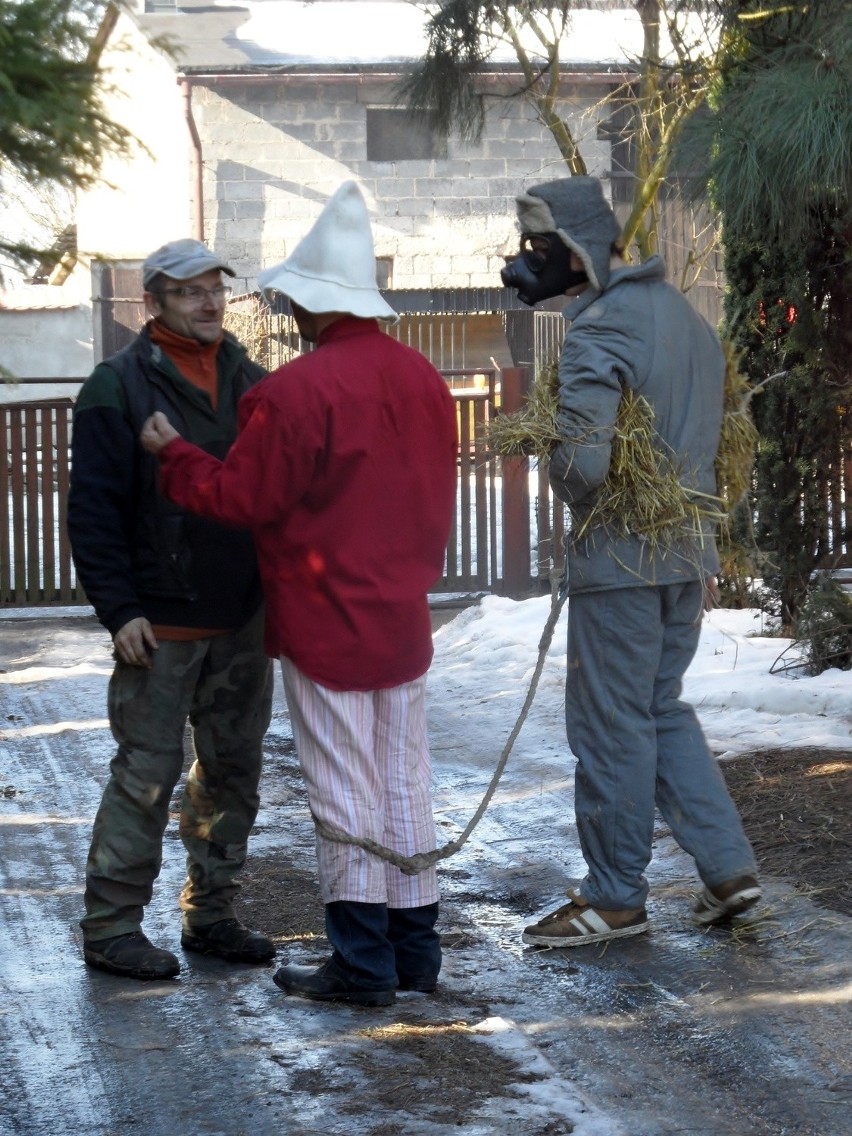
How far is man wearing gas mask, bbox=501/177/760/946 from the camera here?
4.39 metres

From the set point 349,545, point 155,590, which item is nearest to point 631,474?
point 349,545

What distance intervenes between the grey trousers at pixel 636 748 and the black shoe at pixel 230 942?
925 mm

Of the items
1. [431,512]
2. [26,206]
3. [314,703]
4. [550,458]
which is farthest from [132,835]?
[26,206]

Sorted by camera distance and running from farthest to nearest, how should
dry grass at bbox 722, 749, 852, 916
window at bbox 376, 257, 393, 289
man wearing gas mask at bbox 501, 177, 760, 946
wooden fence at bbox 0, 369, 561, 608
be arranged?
window at bbox 376, 257, 393, 289 < wooden fence at bbox 0, 369, 561, 608 < dry grass at bbox 722, 749, 852, 916 < man wearing gas mask at bbox 501, 177, 760, 946

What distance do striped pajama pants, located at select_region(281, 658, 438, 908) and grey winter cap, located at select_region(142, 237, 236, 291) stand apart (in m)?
1.07

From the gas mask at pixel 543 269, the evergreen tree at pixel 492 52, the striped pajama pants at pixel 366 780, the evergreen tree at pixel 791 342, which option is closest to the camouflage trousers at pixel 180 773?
the striped pajama pants at pixel 366 780

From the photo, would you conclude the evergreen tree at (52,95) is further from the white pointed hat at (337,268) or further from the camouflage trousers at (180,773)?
the camouflage trousers at (180,773)

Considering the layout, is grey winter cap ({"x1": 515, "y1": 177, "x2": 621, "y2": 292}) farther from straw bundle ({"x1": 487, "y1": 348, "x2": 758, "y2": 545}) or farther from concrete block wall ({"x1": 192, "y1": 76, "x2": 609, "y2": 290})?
concrete block wall ({"x1": 192, "y1": 76, "x2": 609, "y2": 290})

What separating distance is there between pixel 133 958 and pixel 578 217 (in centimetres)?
235

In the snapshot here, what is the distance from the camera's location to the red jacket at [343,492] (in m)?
3.94

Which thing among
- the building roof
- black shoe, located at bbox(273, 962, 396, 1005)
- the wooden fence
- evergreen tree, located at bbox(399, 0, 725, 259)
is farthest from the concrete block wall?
black shoe, located at bbox(273, 962, 396, 1005)

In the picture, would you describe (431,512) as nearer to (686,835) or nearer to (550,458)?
(550,458)

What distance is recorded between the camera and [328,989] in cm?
410

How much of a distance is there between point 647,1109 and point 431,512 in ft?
5.08
